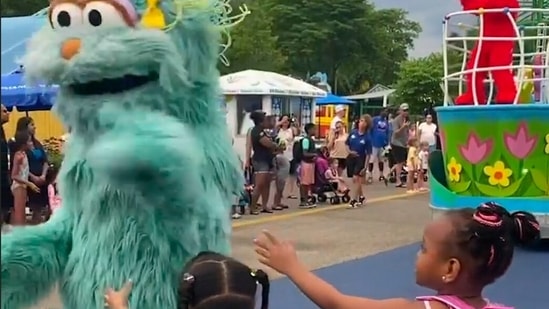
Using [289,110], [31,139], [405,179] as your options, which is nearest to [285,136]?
[405,179]

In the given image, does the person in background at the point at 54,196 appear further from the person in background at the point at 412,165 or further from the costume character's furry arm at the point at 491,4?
the person in background at the point at 412,165

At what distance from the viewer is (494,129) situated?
328 inches

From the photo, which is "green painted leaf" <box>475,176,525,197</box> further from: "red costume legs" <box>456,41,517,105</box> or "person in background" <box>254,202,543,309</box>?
"person in background" <box>254,202,543,309</box>

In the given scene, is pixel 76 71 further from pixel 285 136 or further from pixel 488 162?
pixel 285 136

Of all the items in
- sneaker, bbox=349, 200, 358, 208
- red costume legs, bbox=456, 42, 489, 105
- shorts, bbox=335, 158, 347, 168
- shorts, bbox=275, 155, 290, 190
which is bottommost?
sneaker, bbox=349, 200, 358, 208

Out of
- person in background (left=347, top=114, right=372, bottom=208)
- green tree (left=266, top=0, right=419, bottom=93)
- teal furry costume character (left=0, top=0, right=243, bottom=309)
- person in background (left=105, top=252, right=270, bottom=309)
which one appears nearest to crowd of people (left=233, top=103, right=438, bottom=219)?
person in background (left=347, top=114, right=372, bottom=208)

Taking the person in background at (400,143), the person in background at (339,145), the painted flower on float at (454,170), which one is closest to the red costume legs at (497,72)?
the painted flower on float at (454,170)

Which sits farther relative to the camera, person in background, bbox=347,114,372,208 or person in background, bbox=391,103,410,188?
person in background, bbox=391,103,410,188

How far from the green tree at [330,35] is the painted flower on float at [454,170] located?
3838 centimetres

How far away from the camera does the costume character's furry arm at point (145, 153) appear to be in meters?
2.27

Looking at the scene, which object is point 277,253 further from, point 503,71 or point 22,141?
point 22,141

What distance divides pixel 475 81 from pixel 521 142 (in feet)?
2.40

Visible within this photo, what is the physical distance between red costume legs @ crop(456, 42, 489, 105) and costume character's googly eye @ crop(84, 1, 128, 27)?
233 inches

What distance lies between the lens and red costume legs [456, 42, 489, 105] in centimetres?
834
